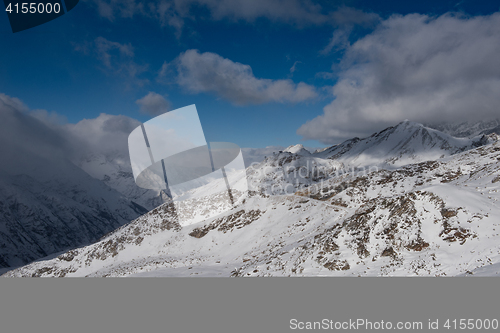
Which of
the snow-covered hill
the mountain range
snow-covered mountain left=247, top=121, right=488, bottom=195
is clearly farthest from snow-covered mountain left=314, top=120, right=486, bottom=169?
the snow-covered hill

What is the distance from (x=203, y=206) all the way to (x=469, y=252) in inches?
1817

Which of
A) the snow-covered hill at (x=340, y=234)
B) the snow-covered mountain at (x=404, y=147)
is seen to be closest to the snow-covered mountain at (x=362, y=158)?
the snow-covered mountain at (x=404, y=147)

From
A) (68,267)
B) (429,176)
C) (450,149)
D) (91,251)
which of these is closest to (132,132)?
(429,176)

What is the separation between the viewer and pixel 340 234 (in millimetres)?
19812

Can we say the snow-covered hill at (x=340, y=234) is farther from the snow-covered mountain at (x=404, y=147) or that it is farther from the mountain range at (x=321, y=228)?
the snow-covered mountain at (x=404, y=147)

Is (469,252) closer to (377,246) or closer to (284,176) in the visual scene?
(377,246)

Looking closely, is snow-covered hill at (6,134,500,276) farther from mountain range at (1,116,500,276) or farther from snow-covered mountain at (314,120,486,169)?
snow-covered mountain at (314,120,486,169)

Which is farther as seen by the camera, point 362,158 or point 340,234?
point 362,158

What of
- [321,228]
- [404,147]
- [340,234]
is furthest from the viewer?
[404,147]

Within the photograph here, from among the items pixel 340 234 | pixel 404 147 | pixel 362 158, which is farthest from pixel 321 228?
pixel 404 147

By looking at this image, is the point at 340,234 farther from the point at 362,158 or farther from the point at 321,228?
the point at 362,158

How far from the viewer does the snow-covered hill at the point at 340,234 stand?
14305 millimetres

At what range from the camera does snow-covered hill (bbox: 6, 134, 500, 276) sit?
1430cm

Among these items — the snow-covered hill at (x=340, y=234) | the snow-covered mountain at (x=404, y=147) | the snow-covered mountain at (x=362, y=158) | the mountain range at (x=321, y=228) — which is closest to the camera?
the snow-covered hill at (x=340, y=234)
